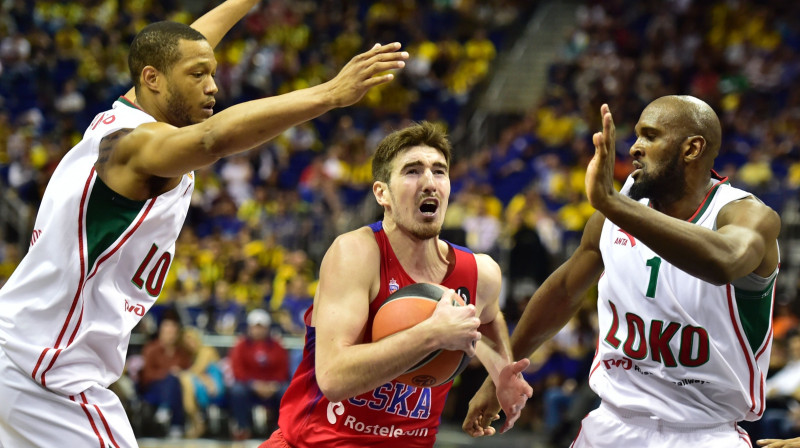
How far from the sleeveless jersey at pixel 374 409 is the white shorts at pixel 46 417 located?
772 millimetres

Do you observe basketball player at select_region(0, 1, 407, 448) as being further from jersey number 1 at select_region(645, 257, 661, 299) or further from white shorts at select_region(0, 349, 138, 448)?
jersey number 1 at select_region(645, 257, 661, 299)

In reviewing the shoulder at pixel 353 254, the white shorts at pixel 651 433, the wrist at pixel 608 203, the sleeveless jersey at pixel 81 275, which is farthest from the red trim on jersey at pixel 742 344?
the sleeveless jersey at pixel 81 275

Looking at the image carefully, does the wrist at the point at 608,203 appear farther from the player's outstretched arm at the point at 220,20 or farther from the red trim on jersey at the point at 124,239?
the player's outstretched arm at the point at 220,20

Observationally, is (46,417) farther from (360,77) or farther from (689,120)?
(689,120)

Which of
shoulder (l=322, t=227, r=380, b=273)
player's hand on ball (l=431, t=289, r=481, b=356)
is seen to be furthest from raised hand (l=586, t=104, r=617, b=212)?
shoulder (l=322, t=227, r=380, b=273)

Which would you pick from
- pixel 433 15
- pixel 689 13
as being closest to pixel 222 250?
pixel 433 15

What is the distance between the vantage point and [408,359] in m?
3.50

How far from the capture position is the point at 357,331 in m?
3.74

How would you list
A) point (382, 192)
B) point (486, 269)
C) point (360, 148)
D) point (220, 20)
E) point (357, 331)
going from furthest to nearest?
point (360, 148)
point (220, 20)
point (486, 269)
point (382, 192)
point (357, 331)

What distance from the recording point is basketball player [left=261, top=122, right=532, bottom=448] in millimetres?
3725

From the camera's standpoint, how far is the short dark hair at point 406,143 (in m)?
4.12

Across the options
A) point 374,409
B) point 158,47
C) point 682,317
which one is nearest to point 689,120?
point 682,317

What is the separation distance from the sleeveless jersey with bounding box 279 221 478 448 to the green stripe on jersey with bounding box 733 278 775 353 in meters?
1.18

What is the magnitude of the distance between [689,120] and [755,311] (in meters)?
0.87
